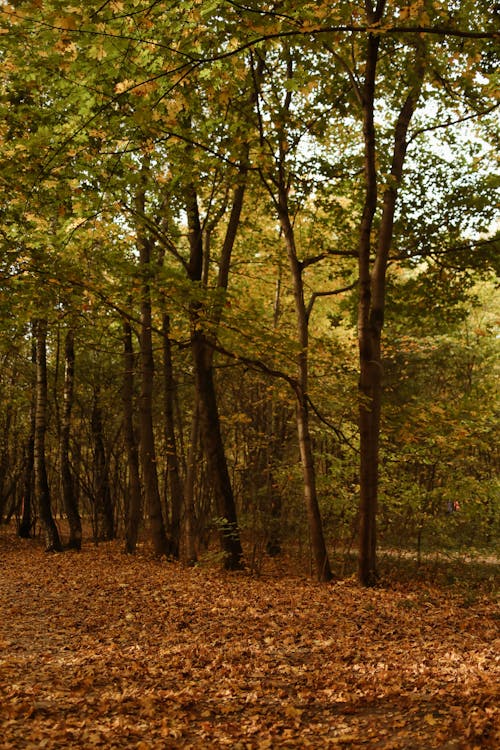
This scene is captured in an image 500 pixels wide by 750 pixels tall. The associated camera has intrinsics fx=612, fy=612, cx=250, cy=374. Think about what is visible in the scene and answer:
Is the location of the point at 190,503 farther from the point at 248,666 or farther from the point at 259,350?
the point at 248,666

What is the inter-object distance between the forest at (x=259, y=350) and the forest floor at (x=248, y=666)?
3 centimetres

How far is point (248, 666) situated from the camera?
19.0 feet

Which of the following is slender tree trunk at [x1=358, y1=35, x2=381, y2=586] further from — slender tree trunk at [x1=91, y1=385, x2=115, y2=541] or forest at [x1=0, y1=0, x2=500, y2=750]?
slender tree trunk at [x1=91, y1=385, x2=115, y2=541]

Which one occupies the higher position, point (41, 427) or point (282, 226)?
point (282, 226)

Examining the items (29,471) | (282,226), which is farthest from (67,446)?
(282,226)

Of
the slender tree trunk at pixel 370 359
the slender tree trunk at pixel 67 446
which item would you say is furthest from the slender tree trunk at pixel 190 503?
the slender tree trunk at pixel 370 359

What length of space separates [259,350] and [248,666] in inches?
208

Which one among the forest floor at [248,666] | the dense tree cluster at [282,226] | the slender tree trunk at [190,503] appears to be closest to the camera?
the forest floor at [248,666]

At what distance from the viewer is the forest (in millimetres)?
4828

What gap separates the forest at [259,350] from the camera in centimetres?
483

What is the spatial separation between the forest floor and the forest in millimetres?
34

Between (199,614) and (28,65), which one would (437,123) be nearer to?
(28,65)

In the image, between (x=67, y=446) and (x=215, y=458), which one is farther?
(x=67, y=446)

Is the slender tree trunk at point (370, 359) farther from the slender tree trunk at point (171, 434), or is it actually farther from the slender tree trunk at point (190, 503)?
the slender tree trunk at point (171, 434)
